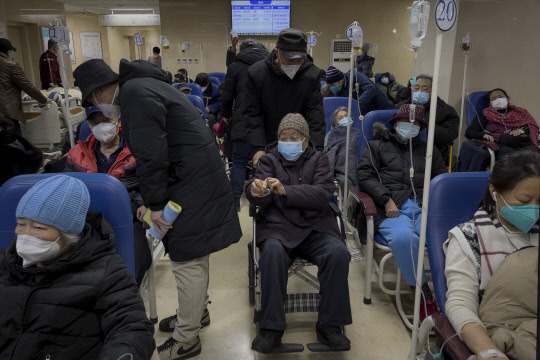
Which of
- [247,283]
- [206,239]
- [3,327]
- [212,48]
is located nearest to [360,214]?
[247,283]

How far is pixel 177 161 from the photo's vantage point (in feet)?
5.89

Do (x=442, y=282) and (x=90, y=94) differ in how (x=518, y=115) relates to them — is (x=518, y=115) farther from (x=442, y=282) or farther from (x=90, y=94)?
(x=90, y=94)

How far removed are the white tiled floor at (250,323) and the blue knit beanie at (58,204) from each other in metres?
1.07

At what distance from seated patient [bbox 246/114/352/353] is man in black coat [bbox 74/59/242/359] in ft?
0.86

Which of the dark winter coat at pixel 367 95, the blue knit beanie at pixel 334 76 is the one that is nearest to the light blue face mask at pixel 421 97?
the dark winter coat at pixel 367 95

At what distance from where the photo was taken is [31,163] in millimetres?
2645

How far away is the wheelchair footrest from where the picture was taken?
2.25 metres

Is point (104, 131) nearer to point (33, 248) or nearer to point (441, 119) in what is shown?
point (33, 248)

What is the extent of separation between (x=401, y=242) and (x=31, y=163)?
2372mm

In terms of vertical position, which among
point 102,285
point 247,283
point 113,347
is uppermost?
point 102,285

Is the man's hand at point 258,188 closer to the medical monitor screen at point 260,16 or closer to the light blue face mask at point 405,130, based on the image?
the light blue face mask at point 405,130

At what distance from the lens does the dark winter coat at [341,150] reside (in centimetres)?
321

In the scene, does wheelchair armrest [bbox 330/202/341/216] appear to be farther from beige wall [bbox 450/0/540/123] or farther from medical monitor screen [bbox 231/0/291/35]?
medical monitor screen [bbox 231/0/291/35]

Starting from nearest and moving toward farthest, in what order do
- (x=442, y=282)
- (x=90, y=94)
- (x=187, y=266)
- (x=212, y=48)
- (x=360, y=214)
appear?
(x=442, y=282) < (x=90, y=94) < (x=187, y=266) < (x=360, y=214) < (x=212, y=48)
